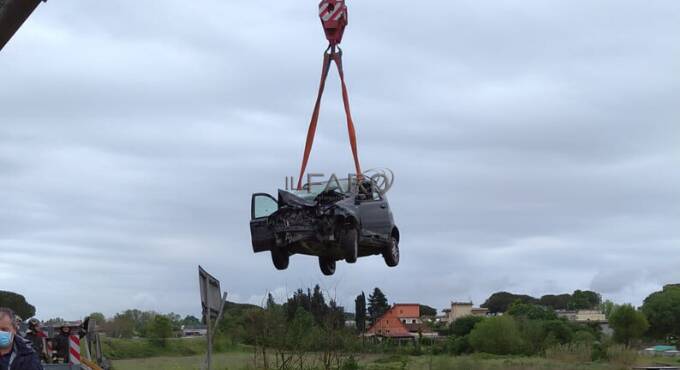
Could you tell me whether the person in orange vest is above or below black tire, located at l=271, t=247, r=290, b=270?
below

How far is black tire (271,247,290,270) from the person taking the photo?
1552 centimetres

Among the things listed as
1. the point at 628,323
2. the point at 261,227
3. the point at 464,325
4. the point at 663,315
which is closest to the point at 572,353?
the point at 464,325

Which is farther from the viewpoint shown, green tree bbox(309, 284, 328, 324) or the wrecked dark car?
green tree bbox(309, 284, 328, 324)

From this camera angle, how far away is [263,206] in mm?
15789

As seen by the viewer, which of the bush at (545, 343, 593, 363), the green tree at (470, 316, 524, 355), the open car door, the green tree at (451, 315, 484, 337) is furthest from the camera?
the green tree at (451, 315, 484, 337)

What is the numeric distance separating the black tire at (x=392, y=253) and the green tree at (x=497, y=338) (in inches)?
1727

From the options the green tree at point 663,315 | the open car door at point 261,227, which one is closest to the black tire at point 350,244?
the open car door at point 261,227

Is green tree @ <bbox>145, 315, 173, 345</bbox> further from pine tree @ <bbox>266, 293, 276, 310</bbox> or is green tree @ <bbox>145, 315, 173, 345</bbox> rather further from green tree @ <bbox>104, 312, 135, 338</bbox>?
pine tree @ <bbox>266, 293, 276, 310</bbox>

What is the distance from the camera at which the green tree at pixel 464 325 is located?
6975 cm

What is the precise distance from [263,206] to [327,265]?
169 centimetres

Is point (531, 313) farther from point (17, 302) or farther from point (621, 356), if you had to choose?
point (17, 302)

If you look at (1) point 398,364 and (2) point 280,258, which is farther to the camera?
(1) point 398,364

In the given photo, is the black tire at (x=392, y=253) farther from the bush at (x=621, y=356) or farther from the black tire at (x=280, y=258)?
the bush at (x=621, y=356)

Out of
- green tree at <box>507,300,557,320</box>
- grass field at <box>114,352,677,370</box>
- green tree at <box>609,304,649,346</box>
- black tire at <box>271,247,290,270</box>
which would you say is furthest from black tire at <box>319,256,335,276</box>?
green tree at <box>609,304,649,346</box>
